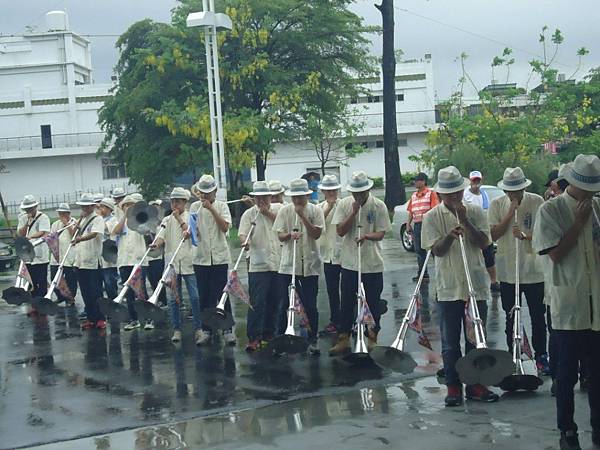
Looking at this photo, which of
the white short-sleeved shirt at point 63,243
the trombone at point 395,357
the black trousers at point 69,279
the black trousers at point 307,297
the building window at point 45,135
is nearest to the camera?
the trombone at point 395,357

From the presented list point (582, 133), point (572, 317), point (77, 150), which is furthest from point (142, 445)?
point (77, 150)

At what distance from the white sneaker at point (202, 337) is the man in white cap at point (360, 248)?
1.88 m

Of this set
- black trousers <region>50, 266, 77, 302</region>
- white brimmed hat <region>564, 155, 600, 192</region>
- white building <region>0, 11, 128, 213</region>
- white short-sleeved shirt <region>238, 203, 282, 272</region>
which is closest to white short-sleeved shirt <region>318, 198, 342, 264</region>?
white short-sleeved shirt <region>238, 203, 282, 272</region>

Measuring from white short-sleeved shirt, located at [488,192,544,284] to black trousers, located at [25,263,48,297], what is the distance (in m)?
9.35

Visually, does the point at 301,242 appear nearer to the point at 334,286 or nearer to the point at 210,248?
the point at 334,286

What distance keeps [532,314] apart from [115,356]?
5.11 meters

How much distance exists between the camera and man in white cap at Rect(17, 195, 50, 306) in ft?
51.3

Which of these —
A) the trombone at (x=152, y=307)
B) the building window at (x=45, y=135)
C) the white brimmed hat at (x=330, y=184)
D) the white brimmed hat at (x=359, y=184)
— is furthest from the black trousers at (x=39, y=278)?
the building window at (x=45, y=135)

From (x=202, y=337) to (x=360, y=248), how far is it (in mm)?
2615

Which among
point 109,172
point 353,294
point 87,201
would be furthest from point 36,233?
point 109,172

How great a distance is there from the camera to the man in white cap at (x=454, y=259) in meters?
8.31

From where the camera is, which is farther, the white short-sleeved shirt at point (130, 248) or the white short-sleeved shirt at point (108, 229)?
the white short-sleeved shirt at point (108, 229)

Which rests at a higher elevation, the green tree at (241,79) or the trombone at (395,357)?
the green tree at (241,79)

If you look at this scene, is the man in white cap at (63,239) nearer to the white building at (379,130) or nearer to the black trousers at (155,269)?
the black trousers at (155,269)
